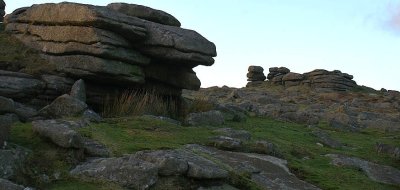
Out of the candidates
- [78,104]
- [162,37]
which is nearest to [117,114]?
[78,104]

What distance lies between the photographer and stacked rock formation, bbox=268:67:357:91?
71.3 metres

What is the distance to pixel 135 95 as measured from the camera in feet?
73.3

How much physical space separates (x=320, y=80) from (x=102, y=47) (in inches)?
2186

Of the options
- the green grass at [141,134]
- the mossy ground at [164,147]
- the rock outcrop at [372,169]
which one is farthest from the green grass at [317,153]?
the green grass at [141,134]

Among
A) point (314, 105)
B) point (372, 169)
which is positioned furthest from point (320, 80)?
point (372, 169)

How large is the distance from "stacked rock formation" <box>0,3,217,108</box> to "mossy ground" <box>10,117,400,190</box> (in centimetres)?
404

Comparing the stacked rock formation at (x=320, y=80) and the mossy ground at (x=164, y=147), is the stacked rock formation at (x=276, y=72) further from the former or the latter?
the mossy ground at (x=164, y=147)

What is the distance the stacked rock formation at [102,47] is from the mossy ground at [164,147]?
159 inches

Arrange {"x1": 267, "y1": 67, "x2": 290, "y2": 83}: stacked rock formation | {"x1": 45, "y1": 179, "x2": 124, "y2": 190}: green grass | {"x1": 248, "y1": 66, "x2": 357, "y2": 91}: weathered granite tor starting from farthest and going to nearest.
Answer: {"x1": 267, "y1": 67, "x2": 290, "y2": 83}: stacked rock formation, {"x1": 248, "y1": 66, "x2": 357, "y2": 91}: weathered granite tor, {"x1": 45, "y1": 179, "x2": 124, "y2": 190}: green grass

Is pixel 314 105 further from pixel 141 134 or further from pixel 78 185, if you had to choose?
pixel 78 185

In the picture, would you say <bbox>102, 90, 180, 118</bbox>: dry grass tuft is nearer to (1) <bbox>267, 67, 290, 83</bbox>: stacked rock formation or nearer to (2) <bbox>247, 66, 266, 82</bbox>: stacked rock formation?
(1) <bbox>267, 67, 290, 83</bbox>: stacked rock formation

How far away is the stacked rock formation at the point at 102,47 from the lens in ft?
68.6

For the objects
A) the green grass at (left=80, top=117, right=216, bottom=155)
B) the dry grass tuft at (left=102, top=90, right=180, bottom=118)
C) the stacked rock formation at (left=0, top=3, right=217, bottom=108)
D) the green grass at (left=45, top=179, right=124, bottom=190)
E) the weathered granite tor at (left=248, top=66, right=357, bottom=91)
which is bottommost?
the green grass at (left=45, top=179, right=124, bottom=190)

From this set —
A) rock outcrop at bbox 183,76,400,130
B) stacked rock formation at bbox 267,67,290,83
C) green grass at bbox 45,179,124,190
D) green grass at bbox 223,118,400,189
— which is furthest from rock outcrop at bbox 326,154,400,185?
stacked rock formation at bbox 267,67,290,83
